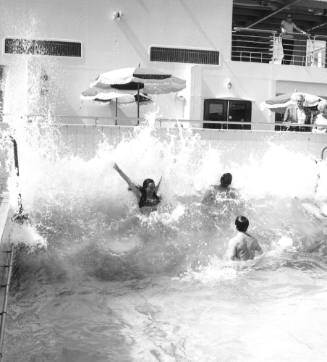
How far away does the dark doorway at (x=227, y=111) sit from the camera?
18.5 m

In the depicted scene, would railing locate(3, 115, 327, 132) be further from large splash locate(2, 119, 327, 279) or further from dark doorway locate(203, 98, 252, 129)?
large splash locate(2, 119, 327, 279)

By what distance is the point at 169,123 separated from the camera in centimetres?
1534

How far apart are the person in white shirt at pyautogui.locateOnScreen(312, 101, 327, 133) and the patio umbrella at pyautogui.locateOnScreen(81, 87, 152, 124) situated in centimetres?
510

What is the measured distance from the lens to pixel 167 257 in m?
9.22

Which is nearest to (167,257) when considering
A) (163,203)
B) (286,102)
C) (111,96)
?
(163,203)

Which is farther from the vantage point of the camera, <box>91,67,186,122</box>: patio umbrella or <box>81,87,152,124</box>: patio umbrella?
<box>81,87,152,124</box>: patio umbrella

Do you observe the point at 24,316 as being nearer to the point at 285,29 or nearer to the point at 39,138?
the point at 39,138

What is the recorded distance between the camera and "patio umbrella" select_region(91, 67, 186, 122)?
13.7 m

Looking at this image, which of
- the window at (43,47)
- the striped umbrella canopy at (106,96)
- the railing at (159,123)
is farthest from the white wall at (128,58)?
the striped umbrella canopy at (106,96)

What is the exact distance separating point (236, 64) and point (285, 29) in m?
3.61

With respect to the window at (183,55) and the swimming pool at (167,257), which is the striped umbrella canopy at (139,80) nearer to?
the swimming pool at (167,257)

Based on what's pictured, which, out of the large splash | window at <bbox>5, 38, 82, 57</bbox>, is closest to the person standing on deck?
the large splash

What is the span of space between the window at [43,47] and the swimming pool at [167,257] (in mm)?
5157

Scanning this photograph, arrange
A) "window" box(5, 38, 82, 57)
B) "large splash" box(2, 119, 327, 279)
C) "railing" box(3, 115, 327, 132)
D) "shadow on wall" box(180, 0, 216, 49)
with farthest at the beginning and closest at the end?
"shadow on wall" box(180, 0, 216, 49) < "window" box(5, 38, 82, 57) < "railing" box(3, 115, 327, 132) < "large splash" box(2, 119, 327, 279)
